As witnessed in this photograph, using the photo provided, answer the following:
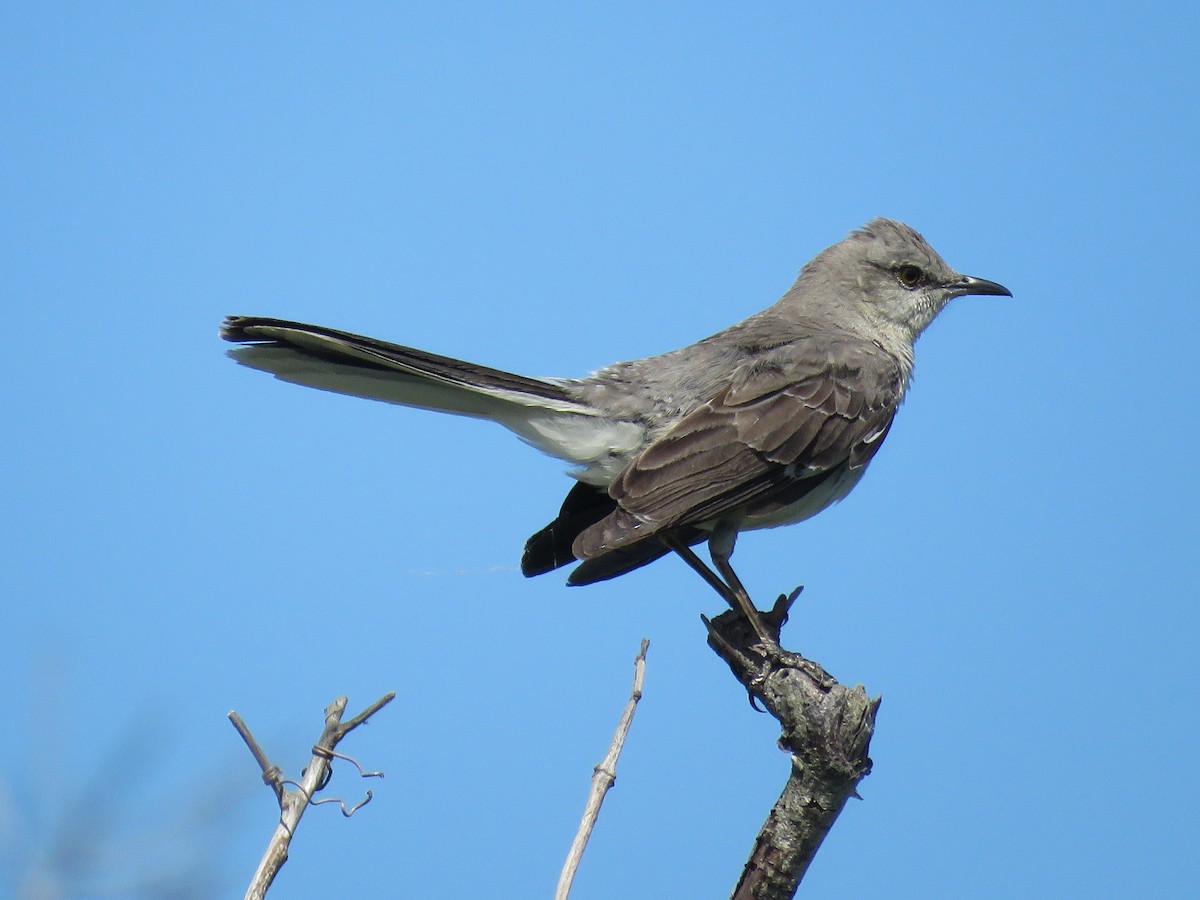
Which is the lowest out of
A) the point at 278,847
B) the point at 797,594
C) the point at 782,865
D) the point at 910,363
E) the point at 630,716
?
the point at 278,847

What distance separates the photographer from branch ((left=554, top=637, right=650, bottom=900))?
2496mm

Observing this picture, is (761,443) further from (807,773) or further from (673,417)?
(807,773)

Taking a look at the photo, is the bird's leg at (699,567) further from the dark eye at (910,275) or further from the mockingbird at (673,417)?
the dark eye at (910,275)

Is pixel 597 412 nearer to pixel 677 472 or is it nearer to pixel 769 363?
pixel 677 472

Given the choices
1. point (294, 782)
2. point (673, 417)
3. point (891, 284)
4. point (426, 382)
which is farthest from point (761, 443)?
point (294, 782)

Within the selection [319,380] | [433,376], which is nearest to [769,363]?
[433,376]

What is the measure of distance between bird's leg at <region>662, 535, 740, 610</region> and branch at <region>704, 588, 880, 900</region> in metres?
1.06

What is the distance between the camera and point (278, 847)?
7.68ft

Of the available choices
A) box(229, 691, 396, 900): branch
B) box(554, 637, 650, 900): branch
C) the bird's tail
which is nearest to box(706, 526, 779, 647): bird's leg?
the bird's tail

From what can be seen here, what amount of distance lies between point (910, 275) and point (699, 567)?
6.73 ft

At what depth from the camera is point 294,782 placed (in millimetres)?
2533

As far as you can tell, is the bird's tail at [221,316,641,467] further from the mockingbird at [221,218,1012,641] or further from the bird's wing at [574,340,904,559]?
the bird's wing at [574,340,904,559]

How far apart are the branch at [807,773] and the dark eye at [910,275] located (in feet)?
9.26

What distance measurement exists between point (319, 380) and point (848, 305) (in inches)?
113
